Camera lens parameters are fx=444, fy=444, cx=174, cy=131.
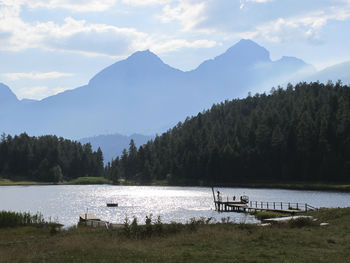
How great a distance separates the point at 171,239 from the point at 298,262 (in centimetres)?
1110

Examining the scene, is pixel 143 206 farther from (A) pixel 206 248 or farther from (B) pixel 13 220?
(A) pixel 206 248

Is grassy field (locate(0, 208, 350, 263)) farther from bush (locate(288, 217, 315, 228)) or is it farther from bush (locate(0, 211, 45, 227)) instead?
bush (locate(0, 211, 45, 227))

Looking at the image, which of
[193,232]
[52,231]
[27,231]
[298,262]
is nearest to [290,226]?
[193,232]

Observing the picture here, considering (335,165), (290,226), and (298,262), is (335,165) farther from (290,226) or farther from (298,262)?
(298,262)

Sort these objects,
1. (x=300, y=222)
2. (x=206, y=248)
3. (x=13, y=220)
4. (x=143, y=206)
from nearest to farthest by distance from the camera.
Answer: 1. (x=206, y=248)
2. (x=300, y=222)
3. (x=13, y=220)
4. (x=143, y=206)

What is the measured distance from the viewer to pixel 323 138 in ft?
574

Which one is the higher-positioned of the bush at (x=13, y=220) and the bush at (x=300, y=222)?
the bush at (x=300, y=222)

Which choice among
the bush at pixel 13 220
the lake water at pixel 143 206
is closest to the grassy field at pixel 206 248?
the lake water at pixel 143 206

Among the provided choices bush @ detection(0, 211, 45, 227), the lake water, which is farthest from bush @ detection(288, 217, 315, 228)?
bush @ detection(0, 211, 45, 227)

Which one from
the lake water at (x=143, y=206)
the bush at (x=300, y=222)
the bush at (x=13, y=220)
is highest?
the bush at (x=300, y=222)

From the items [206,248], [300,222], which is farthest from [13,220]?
[206,248]

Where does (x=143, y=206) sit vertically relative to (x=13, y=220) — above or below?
below

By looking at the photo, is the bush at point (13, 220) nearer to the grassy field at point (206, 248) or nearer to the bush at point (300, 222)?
the grassy field at point (206, 248)

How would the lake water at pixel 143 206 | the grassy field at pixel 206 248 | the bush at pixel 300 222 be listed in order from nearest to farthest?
the grassy field at pixel 206 248 < the bush at pixel 300 222 < the lake water at pixel 143 206
